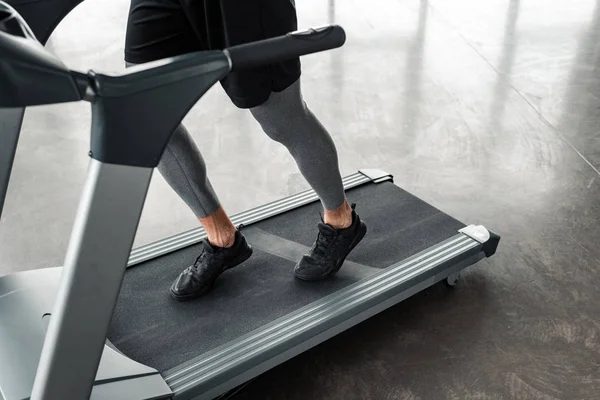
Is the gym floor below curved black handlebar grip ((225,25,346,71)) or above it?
below

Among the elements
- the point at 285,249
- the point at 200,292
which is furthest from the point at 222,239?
the point at 285,249

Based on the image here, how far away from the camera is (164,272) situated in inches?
81.1

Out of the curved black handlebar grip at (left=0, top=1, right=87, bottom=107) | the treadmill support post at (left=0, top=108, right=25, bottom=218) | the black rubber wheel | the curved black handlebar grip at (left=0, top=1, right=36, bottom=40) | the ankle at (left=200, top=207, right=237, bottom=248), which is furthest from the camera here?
the black rubber wheel

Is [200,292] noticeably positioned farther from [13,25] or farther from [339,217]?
[13,25]

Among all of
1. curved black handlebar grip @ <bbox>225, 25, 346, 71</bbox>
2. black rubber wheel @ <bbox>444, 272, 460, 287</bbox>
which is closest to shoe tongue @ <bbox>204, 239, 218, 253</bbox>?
black rubber wheel @ <bbox>444, 272, 460, 287</bbox>

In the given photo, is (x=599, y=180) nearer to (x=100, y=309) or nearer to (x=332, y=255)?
(x=332, y=255)

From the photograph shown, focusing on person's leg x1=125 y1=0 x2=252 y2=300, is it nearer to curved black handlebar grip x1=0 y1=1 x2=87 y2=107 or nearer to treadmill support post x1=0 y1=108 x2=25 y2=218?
treadmill support post x1=0 y1=108 x2=25 y2=218

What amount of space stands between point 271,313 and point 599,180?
1.51 m

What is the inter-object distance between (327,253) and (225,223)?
31cm

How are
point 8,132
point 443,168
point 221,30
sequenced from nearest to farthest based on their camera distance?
point 8,132
point 221,30
point 443,168

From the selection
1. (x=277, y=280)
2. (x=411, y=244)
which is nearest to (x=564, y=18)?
(x=411, y=244)

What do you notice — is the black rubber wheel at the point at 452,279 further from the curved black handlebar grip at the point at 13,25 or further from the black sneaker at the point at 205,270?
the curved black handlebar grip at the point at 13,25

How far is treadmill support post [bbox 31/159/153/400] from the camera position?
114 cm

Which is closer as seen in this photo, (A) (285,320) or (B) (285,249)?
(A) (285,320)
